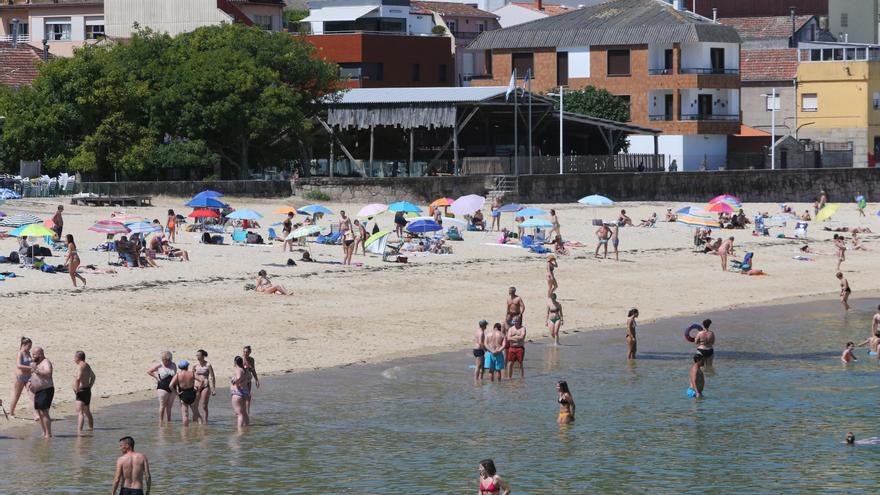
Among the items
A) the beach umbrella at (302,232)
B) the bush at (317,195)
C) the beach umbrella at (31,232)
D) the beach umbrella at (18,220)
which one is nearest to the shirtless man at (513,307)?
the beach umbrella at (302,232)

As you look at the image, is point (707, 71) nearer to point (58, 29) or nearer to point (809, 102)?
point (809, 102)

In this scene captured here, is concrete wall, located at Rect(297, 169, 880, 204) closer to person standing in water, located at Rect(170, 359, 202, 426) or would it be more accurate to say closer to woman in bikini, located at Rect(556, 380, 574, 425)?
woman in bikini, located at Rect(556, 380, 574, 425)

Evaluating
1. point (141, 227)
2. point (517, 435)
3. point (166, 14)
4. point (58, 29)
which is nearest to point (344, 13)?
point (166, 14)

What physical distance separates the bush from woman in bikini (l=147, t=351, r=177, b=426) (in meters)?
31.6

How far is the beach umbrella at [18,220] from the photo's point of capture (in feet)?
133

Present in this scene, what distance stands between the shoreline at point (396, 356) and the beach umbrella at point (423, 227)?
26.0 ft

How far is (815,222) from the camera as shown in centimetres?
5631

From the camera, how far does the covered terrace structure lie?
192ft

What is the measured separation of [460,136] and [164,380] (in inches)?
1672

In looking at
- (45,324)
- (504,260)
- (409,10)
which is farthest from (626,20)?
(45,324)

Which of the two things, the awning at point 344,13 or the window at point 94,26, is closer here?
the awning at point 344,13

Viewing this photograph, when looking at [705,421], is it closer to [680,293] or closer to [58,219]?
[680,293]

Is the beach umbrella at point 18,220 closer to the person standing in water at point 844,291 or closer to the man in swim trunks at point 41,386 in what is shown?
the man in swim trunks at point 41,386

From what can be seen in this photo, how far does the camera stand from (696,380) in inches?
1052
